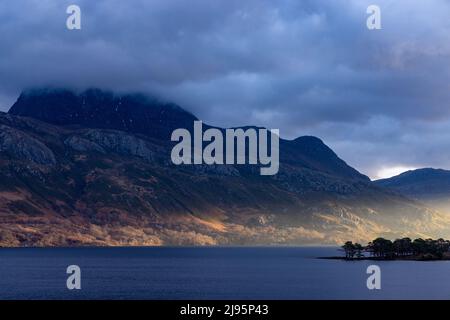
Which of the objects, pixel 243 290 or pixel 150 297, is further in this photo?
pixel 243 290

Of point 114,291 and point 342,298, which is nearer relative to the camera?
point 342,298

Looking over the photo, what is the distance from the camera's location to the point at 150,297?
181 m

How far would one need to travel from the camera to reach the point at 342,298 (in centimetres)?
17888
